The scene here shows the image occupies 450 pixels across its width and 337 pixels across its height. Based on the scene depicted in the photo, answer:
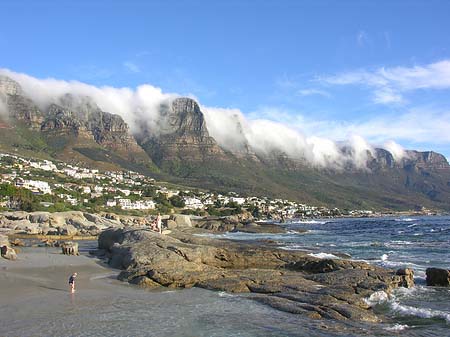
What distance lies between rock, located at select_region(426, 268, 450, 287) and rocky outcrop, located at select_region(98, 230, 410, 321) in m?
2.07

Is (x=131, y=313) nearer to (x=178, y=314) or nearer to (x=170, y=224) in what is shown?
(x=178, y=314)

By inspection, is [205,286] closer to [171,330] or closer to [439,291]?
[171,330]

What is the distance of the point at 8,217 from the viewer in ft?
249

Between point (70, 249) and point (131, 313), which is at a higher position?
point (131, 313)

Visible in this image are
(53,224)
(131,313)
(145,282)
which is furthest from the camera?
(53,224)

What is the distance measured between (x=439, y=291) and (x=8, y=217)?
7116cm

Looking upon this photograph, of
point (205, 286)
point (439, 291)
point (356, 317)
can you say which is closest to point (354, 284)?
point (439, 291)

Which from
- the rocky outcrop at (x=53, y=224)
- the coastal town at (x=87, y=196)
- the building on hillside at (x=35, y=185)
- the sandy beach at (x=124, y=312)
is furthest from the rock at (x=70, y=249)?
the building on hillside at (x=35, y=185)

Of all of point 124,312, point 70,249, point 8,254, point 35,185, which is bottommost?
point 70,249

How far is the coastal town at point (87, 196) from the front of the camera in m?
107

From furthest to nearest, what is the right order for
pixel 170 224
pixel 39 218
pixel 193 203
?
pixel 193 203 < pixel 170 224 < pixel 39 218

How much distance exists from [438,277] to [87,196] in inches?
5205

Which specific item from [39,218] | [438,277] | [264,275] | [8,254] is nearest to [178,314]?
[264,275]

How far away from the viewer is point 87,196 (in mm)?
144750
